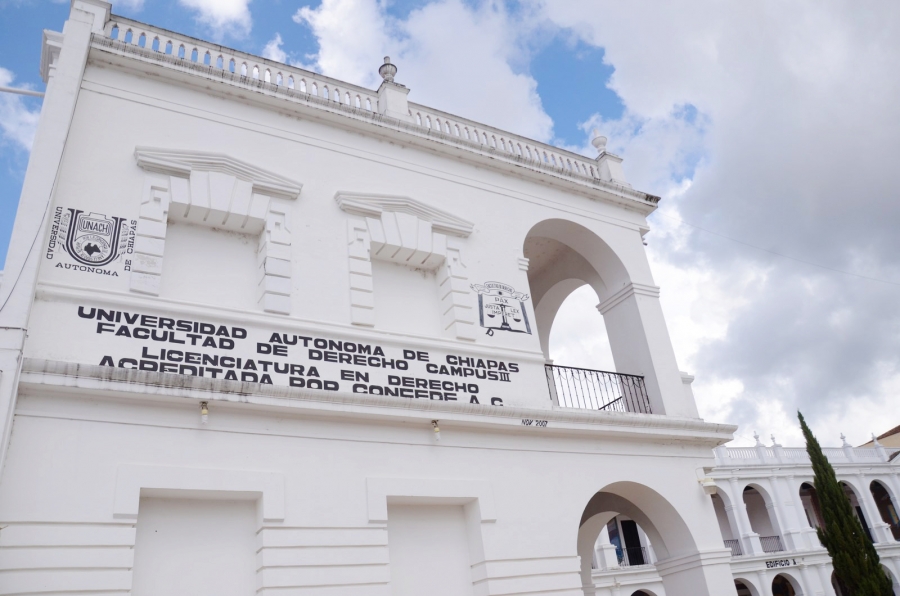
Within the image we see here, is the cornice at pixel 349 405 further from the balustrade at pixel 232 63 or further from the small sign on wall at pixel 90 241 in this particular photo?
the balustrade at pixel 232 63

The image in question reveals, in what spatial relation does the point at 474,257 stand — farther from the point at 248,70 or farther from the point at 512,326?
the point at 248,70

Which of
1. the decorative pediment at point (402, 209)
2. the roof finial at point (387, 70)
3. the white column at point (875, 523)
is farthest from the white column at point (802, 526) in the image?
the roof finial at point (387, 70)

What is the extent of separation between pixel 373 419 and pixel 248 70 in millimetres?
5287

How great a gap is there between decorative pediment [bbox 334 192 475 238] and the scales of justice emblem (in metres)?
0.92

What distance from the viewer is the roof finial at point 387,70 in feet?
36.8

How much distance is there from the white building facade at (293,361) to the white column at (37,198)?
0.09ft

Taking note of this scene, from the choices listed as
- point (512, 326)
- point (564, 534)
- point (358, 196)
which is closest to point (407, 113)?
point (358, 196)

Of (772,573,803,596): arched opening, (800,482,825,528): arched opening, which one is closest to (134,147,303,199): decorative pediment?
(772,573,803,596): arched opening

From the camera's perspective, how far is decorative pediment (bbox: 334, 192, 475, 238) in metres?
9.43

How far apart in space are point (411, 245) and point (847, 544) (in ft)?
63.7

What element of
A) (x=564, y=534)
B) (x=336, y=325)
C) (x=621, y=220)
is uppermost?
(x=621, y=220)

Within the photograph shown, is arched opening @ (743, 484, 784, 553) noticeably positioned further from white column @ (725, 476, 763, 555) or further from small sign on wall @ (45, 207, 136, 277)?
small sign on wall @ (45, 207, 136, 277)

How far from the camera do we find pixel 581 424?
9.57 m

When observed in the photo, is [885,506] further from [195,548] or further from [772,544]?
[195,548]
